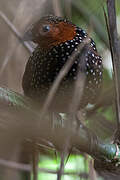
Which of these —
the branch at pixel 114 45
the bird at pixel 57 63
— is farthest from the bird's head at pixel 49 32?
the branch at pixel 114 45

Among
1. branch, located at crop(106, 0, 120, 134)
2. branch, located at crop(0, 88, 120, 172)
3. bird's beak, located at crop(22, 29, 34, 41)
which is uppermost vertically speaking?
bird's beak, located at crop(22, 29, 34, 41)

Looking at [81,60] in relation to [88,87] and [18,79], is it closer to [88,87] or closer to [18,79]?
[88,87]

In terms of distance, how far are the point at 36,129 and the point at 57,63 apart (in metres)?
0.84

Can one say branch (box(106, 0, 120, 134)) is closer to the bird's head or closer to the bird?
Answer: the bird

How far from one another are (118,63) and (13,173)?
4.99 feet

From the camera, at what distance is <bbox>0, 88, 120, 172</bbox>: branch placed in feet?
3.74

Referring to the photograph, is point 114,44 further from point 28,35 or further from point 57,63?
point 28,35

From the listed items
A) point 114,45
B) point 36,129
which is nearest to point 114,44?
point 114,45

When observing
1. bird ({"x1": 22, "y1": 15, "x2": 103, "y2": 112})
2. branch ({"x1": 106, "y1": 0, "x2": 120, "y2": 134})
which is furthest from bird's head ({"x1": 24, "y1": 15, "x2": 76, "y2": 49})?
branch ({"x1": 106, "y1": 0, "x2": 120, "y2": 134})

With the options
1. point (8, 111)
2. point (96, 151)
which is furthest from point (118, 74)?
point (8, 111)

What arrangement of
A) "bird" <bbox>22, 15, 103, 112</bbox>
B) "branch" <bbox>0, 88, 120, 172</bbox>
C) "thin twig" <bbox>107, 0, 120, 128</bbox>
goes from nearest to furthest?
"branch" <bbox>0, 88, 120, 172</bbox>
"thin twig" <bbox>107, 0, 120, 128</bbox>
"bird" <bbox>22, 15, 103, 112</bbox>

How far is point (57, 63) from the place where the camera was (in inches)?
76.1

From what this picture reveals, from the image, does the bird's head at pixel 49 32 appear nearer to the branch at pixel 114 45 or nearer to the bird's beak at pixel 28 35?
the bird's beak at pixel 28 35

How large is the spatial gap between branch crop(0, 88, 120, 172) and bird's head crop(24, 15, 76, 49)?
0.67 meters
